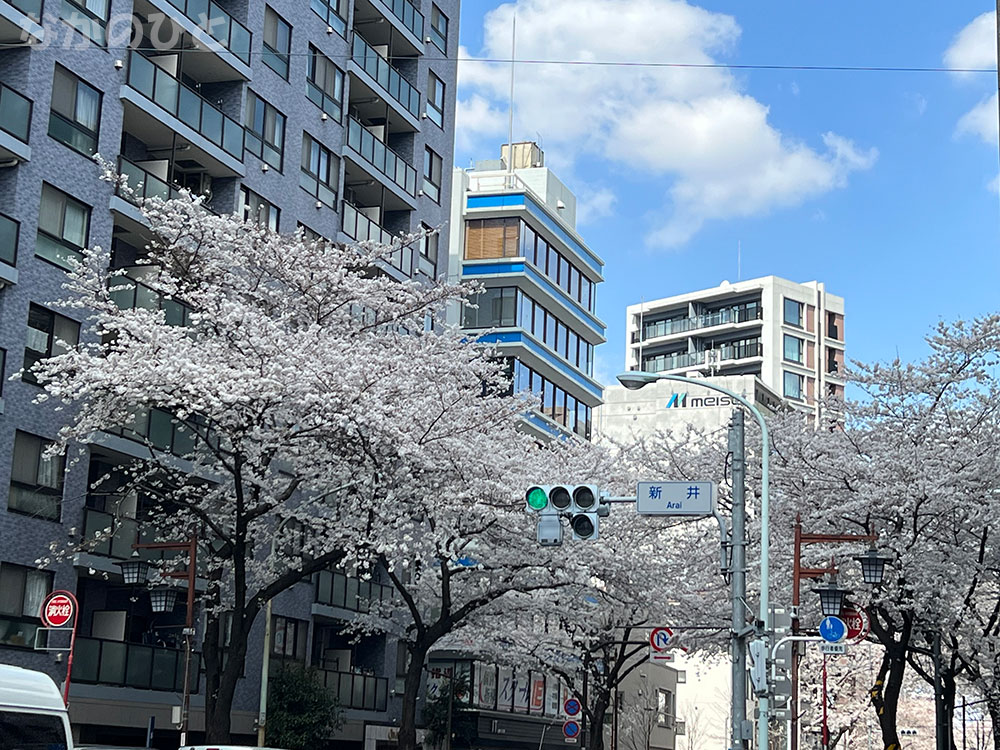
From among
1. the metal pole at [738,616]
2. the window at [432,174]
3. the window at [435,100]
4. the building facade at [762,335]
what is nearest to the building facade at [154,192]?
the window at [432,174]

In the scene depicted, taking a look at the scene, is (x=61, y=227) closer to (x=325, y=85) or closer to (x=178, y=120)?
(x=178, y=120)

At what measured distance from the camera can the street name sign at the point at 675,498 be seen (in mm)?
21266

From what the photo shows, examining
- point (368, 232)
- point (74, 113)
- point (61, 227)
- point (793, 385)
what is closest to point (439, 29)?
point (368, 232)

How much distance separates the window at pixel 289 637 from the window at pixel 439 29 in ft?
76.3

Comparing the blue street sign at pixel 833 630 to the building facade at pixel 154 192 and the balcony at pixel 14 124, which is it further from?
the balcony at pixel 14 124

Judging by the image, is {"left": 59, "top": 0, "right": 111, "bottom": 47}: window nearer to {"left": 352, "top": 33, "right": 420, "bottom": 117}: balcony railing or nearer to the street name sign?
{"left": 352, "top": 33, "right": 420, "bottom": 117}: balcony railing

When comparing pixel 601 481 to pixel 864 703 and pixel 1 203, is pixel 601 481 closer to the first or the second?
pixel 1 203

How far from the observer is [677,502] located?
21391 mm

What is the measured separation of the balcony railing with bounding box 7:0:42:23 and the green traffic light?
18444mm

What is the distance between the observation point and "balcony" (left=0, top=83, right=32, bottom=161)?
3044 cm

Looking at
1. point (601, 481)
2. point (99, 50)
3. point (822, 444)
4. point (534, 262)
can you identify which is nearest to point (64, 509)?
Answer: point (99, 50)

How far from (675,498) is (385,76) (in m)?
31.1

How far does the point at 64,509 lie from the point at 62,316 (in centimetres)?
456

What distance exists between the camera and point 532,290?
60875 millimetres
